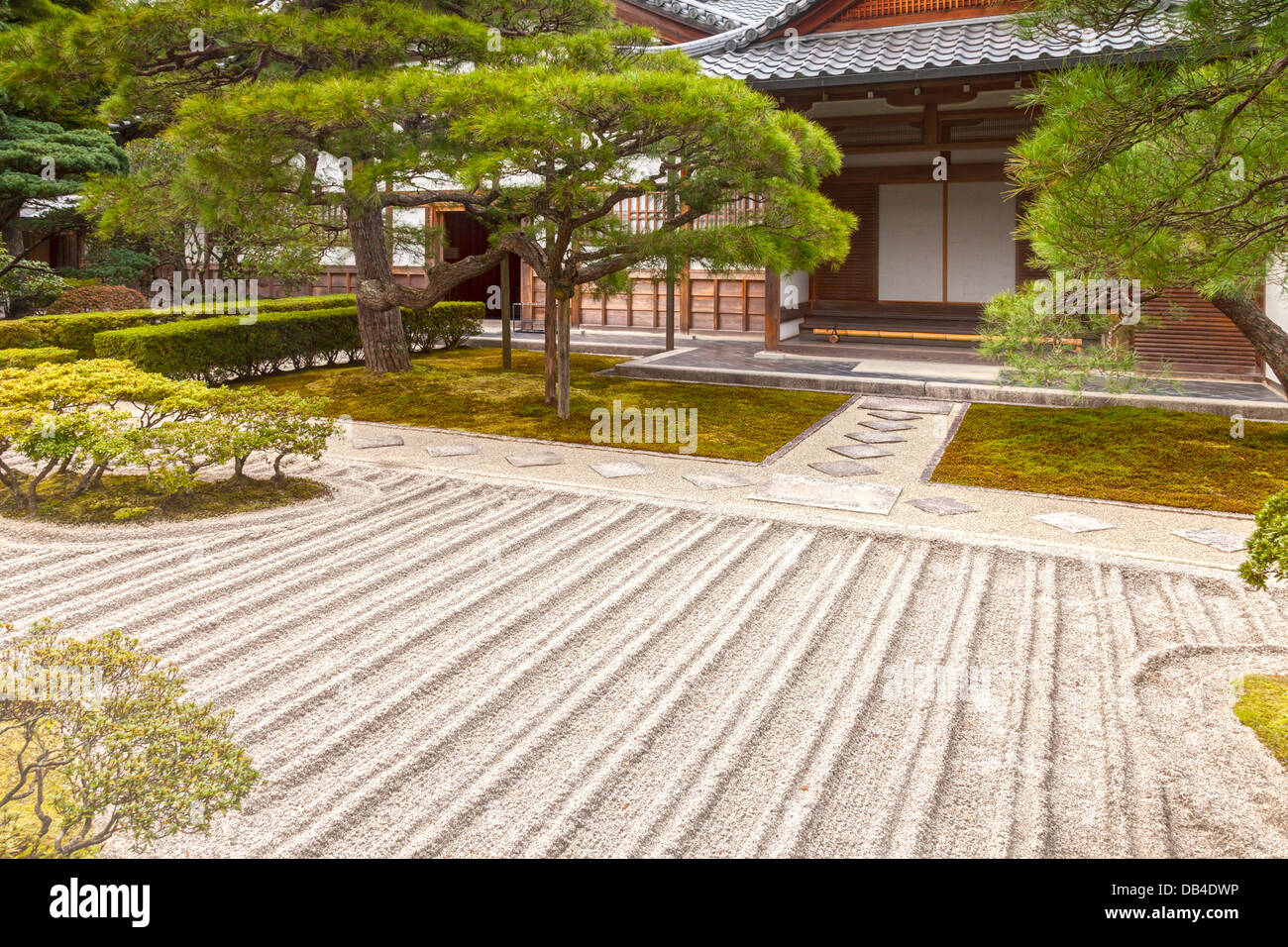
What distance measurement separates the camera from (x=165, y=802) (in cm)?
262

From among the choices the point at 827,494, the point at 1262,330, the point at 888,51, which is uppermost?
the point at 888,51

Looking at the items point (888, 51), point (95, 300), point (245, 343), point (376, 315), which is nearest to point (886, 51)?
point (888, 51)

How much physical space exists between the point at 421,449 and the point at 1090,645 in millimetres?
5859

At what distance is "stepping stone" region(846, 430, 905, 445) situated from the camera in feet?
29.0

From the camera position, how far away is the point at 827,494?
6.95m

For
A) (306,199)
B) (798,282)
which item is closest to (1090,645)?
(306,199)

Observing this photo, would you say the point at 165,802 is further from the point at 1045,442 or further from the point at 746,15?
the point at 746,15

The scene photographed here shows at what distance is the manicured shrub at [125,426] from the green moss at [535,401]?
8.20 feet

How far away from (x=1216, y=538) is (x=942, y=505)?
168 centimetres

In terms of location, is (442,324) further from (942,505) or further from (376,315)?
(942,505)

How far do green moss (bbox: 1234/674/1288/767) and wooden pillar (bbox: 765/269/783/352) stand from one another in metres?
10.1

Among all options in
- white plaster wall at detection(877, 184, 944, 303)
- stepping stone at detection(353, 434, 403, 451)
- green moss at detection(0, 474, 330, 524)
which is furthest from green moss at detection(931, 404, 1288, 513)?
white plaster wall at detection(877, 184, 944, 303)

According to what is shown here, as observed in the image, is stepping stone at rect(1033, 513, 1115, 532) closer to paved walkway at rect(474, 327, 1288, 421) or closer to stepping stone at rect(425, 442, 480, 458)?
paved walkway at rect(474, 327, 1288, 421)

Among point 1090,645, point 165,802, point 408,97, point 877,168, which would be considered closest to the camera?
point 165,802
